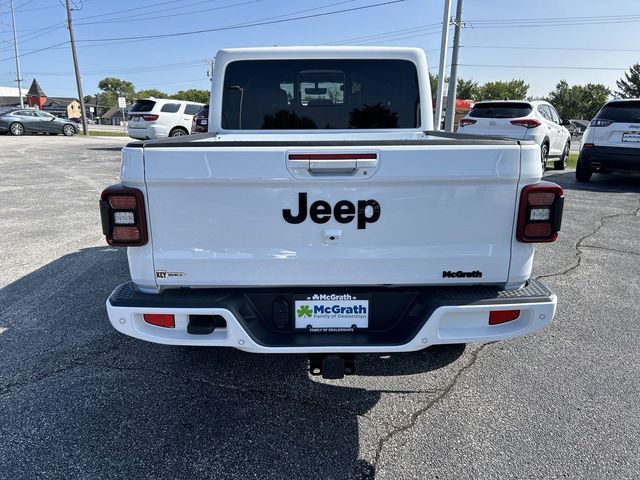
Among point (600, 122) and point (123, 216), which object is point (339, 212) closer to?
point (123, 216)

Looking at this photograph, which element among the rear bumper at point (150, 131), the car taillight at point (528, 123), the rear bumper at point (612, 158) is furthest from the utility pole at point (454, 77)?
the rear bumper at point (150, 131)

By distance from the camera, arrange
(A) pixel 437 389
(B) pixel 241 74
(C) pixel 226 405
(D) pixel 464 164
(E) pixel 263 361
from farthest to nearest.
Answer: (B) pixel 241 74 < (E) pixel 263 361 < (A) pixel 437 389 < (C) pixel 226 405 < (D) pixel 464 164

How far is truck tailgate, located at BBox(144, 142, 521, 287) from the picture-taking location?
227cm

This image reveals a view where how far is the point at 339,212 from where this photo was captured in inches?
92.6

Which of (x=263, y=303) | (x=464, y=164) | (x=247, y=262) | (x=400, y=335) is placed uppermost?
(x=464, y=164)

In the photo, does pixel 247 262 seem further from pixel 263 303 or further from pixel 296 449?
pixel 296 449

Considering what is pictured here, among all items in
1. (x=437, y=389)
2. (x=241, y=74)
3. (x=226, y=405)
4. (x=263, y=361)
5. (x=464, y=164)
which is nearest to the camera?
(x=464, y=164)

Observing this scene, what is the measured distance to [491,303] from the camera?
239 centimetres

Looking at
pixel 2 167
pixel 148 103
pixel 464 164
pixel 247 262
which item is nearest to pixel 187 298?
pixel 247 262

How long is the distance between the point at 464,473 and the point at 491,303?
855mm

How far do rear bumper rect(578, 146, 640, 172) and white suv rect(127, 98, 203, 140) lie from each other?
13.8m

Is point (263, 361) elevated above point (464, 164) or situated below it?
below

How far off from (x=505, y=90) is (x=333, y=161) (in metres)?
101

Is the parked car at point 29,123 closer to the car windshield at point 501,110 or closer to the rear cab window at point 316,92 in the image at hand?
the car windshield at point 501,110
